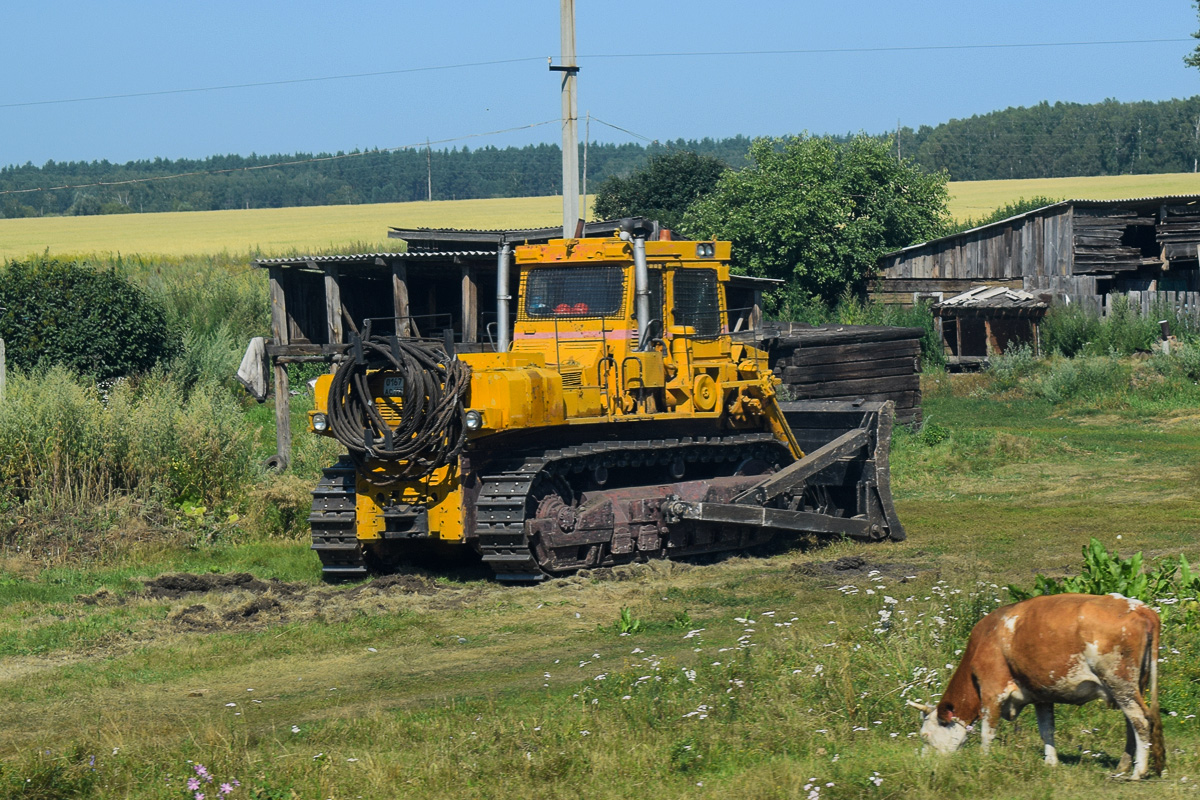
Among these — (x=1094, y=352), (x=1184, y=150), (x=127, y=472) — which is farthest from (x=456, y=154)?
(x=127, y=472)

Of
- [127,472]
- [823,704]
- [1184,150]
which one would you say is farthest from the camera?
[1184,150]

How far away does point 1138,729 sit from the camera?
20.4 ft

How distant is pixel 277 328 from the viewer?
23156 mm

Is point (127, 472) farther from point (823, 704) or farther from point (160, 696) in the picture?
point (823, 704)

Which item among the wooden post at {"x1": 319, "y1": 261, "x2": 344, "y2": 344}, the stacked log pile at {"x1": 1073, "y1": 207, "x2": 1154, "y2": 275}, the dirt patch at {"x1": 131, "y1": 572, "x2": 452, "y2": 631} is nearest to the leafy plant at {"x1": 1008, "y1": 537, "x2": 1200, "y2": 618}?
the dirt patch at {"x1": 131, "y1": 572, "x2": 452, "y2": 631}

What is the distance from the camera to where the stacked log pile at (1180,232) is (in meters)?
33.2

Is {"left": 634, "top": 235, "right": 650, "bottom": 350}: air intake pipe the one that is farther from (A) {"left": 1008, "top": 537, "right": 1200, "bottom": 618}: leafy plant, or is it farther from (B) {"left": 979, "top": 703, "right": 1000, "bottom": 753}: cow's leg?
(B) {"left": 979, "top": 703, "right": 1000, "bottom": 753}: cow's leg

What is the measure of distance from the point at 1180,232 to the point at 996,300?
15.6ft

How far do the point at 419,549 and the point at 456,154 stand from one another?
149 m

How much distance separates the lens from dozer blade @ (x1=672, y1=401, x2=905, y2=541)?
1356cm

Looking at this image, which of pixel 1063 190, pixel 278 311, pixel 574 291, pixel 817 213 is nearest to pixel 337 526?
pixel 574 291

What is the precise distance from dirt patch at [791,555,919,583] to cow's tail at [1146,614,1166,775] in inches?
227

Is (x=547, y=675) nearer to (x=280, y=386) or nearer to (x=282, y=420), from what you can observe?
(x=282, y=420)

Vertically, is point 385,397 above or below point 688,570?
above
